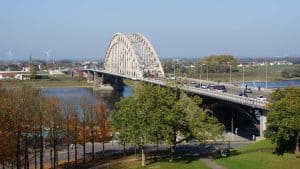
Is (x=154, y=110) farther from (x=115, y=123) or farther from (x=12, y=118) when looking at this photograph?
(x=12, y=118)

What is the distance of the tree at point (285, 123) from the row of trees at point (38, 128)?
21.2 metres

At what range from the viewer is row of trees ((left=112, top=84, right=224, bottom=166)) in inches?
2071

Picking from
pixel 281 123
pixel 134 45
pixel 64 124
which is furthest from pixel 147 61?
pixel 281 123

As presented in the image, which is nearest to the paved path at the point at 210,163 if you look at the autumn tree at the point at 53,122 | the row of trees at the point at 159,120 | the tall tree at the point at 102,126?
the row of trees at the point at 159,120

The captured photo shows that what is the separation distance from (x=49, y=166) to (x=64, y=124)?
16.0 feet

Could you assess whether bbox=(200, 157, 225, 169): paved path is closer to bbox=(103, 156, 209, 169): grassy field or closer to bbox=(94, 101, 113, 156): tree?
bbox=(103, 156, 209, 169): grassy field

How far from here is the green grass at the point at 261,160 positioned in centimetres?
4591

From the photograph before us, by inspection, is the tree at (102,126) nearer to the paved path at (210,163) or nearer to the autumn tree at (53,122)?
the autumn tree at (53,122)

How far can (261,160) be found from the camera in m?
48.3

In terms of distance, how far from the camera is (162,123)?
5262 centimetres

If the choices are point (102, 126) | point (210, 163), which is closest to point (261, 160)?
point (210, 163)

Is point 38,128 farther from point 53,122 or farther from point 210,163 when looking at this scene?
point 210,163

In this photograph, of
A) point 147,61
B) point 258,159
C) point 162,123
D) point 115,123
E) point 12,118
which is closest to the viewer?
point 12,118

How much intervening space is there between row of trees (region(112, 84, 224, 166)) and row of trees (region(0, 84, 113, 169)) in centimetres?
681
